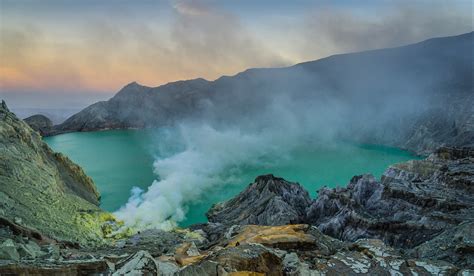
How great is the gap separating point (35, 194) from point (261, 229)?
18.5 m

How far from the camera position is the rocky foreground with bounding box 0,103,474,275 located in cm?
1163

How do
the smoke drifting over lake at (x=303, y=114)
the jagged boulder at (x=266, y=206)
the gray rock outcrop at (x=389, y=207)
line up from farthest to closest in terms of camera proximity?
the smoke drifting over lake at (x=303, y=114), the jagged boulder at (x=266, y=206), the gray rock outcrop at (x=389, y=207)

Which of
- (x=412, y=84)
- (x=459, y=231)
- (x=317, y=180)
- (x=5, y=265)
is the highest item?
(x=412, y=84)

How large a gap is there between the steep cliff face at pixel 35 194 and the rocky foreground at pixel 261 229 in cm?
12

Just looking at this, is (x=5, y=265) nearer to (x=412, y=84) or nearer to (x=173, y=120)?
(x=412, y=84)

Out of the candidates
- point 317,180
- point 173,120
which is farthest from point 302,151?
point 173,120

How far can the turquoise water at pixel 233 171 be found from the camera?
155ft

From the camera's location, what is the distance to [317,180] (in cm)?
5794

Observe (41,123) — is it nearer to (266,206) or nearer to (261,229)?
(266,206)

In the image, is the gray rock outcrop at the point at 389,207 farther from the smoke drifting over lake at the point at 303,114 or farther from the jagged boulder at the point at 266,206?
the smoke drifting over lake at the point at 303,114

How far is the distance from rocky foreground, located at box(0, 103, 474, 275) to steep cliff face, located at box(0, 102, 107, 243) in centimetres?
12

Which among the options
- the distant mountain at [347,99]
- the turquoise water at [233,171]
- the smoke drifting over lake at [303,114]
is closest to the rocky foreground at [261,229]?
the turquoise water at [233,171]

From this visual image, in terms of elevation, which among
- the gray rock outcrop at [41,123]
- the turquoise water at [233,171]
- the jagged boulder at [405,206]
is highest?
the gray rock outcrop at [41,123]

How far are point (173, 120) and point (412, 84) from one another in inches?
3984
